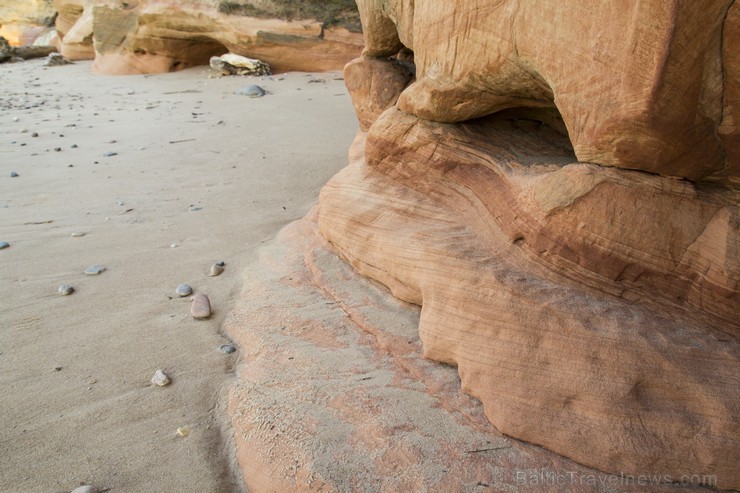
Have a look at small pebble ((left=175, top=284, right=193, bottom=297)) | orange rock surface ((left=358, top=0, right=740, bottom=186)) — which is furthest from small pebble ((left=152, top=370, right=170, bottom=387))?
orange rock surface ((left=358, top=0, right=740, bottom=186))

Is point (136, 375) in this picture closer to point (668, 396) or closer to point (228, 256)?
point (228, 256)

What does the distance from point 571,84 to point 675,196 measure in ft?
1.80

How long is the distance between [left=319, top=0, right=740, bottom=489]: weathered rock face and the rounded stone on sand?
136 cm

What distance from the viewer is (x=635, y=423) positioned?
191 centimetres

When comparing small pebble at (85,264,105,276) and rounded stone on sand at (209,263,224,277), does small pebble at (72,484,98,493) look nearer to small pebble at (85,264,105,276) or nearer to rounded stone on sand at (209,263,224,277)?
rounded stone on sand at (209,263,224,277)

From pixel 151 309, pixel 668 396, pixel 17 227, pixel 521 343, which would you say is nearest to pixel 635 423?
pixel 668 396

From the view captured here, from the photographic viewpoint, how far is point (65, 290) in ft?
10.6

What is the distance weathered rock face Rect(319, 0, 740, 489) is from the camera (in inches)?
72.4

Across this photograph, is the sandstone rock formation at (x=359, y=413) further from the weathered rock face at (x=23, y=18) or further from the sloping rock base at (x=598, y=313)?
the weathered rock face at (x=23, y=18)

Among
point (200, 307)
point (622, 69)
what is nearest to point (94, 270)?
point (200, 307)

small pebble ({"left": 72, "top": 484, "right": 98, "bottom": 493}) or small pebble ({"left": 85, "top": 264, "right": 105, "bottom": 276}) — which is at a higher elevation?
small pebble ({"left": 72, "top": 484, "right": 98, "bottom": 493})

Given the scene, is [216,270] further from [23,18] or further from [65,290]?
[23,18]

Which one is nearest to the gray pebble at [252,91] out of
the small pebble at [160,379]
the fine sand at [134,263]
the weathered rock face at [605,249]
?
the fine sand at [134,263]

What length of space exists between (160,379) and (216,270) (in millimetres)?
1072
